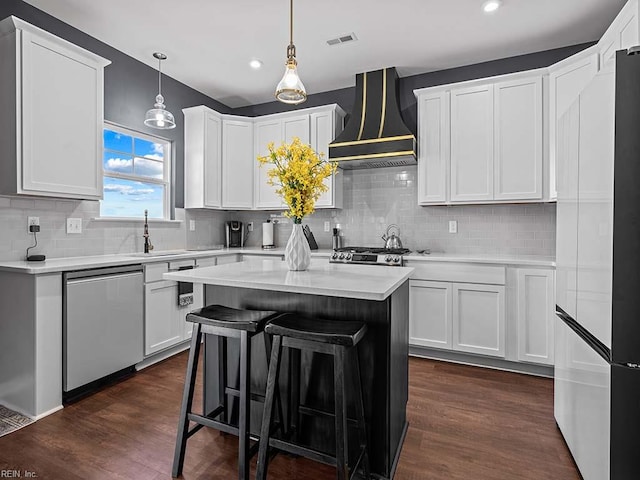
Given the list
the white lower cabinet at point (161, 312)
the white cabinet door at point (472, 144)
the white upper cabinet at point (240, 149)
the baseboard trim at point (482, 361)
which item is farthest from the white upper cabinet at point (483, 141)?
the white lower cabinet at point (161, 312)

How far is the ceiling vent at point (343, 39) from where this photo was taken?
10.3 feet

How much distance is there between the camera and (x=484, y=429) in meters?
2.17

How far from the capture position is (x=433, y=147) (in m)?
3.58

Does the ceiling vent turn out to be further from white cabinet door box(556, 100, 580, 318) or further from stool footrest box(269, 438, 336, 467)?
stool footrest box(269, 438, 336, 467)

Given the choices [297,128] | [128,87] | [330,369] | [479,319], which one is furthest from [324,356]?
[128,87]

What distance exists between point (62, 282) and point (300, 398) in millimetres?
1759

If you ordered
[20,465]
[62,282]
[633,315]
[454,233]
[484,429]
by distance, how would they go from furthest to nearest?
[454,233], [62,282], [484,429], [20,465], [633,315]

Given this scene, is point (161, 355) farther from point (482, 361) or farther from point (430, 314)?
point (482, 361)

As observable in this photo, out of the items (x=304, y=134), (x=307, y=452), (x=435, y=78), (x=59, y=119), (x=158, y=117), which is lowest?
(x=307, y=452)

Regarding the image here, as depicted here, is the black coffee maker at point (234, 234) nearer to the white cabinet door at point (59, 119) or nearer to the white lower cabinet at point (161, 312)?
the white lower cabinet at point (161, 312)

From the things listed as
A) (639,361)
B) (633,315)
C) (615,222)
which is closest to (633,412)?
(639,361)

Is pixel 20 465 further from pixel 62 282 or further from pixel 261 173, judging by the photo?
pixel 261 173

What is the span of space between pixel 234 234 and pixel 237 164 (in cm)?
94

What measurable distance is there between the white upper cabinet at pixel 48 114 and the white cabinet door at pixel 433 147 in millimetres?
2882
